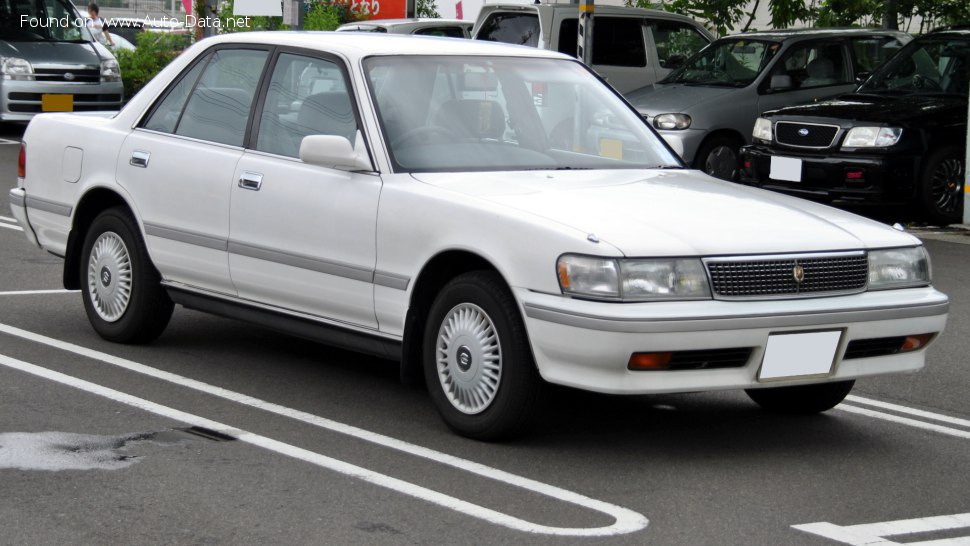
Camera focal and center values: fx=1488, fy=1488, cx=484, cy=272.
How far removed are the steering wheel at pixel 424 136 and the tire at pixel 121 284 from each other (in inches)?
66.6

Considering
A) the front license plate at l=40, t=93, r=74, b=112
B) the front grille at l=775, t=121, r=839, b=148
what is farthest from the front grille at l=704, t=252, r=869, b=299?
the front license plate at l=40, t=93, r=74, b=112

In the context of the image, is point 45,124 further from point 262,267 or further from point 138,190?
point 262,267

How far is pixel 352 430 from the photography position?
230 inches

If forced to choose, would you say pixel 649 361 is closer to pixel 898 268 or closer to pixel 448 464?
pixel 448 464

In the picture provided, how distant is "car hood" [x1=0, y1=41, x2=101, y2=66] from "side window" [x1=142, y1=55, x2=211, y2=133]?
12.6 meters

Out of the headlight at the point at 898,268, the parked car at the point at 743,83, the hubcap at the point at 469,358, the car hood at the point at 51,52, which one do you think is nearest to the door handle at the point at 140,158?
the hubcap at the point at 469,358

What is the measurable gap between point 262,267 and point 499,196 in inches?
52.7

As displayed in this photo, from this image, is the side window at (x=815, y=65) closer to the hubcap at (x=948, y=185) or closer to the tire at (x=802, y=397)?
the hubcap at (x=948, y=185)

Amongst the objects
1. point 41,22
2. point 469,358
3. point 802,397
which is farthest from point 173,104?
point 41,22

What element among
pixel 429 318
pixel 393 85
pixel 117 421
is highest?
pixel 393 85

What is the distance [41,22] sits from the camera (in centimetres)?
1991

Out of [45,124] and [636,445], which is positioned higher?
[45,124]

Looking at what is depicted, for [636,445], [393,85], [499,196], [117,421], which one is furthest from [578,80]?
[117,421]

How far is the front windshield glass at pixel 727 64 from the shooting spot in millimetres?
16109
